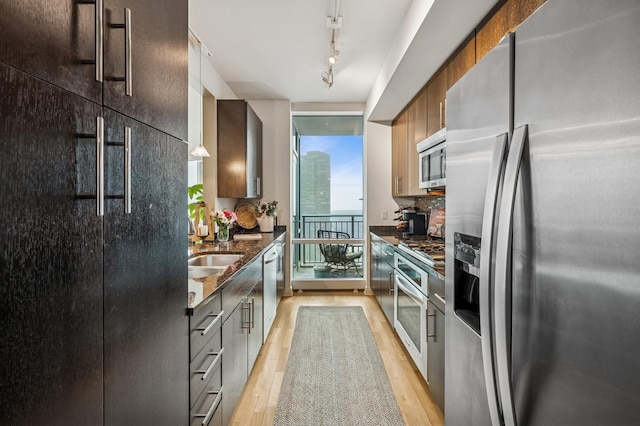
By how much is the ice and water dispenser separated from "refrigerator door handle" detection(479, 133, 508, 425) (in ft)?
0.58

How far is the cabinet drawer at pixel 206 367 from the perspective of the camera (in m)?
1.39

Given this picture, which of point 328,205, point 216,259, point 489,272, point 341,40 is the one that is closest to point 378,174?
point 328,205

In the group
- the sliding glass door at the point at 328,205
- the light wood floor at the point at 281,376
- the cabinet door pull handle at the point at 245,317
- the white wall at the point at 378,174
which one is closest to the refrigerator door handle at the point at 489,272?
the light wood floor at the point at 281,376

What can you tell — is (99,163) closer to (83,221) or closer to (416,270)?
(83,221)

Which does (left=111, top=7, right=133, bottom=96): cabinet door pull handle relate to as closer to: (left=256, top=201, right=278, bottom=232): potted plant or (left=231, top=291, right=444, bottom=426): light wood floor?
(left=231, top=291, right=444, bottom=426): light wood floor

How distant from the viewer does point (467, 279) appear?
1315 millimetres

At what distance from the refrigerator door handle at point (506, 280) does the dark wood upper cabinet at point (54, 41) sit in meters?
0.96

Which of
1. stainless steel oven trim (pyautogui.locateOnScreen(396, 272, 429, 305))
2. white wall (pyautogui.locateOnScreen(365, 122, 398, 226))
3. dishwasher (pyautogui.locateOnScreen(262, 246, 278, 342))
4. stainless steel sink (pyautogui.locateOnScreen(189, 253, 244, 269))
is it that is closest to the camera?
stainless steel oven trim (pyautogui.locateOnScreen(396, 272, 429, 305))

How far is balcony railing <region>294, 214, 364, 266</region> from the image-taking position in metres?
5.27

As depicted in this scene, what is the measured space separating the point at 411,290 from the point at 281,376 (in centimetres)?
117

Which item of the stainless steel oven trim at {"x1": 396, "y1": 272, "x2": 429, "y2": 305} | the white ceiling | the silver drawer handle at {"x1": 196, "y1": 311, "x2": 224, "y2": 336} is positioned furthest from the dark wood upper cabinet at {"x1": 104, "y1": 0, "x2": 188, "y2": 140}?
the stainless steel oven trim at {"x1": 396, "y1": 272, "x2": 429, "y2": 305}

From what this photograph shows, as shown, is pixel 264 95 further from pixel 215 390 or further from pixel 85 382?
pixel 85 382

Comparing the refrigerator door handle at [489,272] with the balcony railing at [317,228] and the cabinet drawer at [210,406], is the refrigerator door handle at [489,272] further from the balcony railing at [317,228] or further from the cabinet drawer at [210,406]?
the balcony railing at [317,228]

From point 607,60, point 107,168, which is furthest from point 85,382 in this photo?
point 607,60
